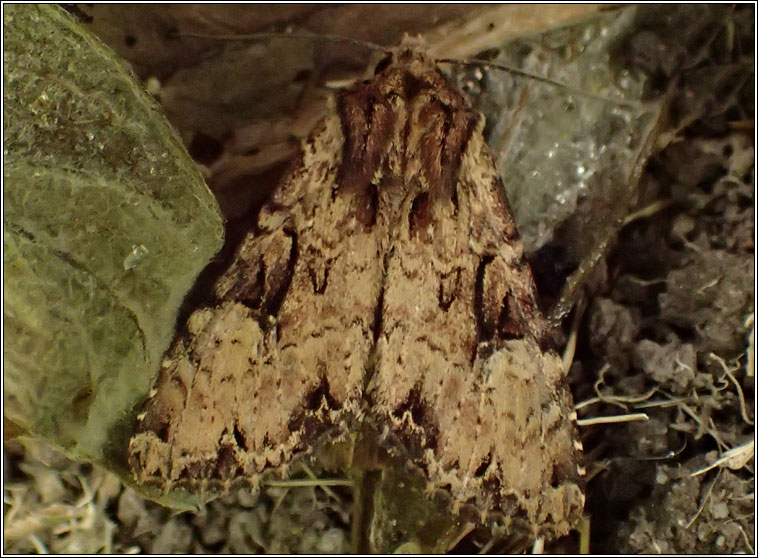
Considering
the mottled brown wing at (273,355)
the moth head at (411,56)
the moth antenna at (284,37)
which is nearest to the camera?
the mottled brown wing at (273,355)

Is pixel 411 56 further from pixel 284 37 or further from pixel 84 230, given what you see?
pixel 84 230

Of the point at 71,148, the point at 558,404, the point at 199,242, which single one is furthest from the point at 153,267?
the point at 558,404

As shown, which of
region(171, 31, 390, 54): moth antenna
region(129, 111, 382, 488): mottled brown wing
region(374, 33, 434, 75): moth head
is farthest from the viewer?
region(171, 31, 390, 54): moth antenna

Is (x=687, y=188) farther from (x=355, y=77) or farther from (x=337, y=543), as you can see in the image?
(x=337, y=543)

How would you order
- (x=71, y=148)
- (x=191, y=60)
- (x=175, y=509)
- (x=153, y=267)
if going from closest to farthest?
1. (x=71, y=148)
2. (x=153, y=267)
3. (x=175, y=509)
4. (x=191, y=60)

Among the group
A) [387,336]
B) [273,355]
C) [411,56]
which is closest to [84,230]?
[273,355]

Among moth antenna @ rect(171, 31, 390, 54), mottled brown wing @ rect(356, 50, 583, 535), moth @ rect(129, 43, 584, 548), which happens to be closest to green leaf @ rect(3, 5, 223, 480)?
moth @ rect(129, 43, 584, 548)

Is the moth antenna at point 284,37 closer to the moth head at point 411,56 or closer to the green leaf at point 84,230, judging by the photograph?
the moth head at point 411,56

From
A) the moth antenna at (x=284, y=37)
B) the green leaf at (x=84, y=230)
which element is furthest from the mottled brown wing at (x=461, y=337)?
the green leaf at (x=84, y=230)

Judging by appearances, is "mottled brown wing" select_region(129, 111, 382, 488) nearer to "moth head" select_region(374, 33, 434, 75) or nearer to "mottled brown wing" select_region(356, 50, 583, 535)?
"mottled brown wing" select_region(356, 50, 583, 535)
